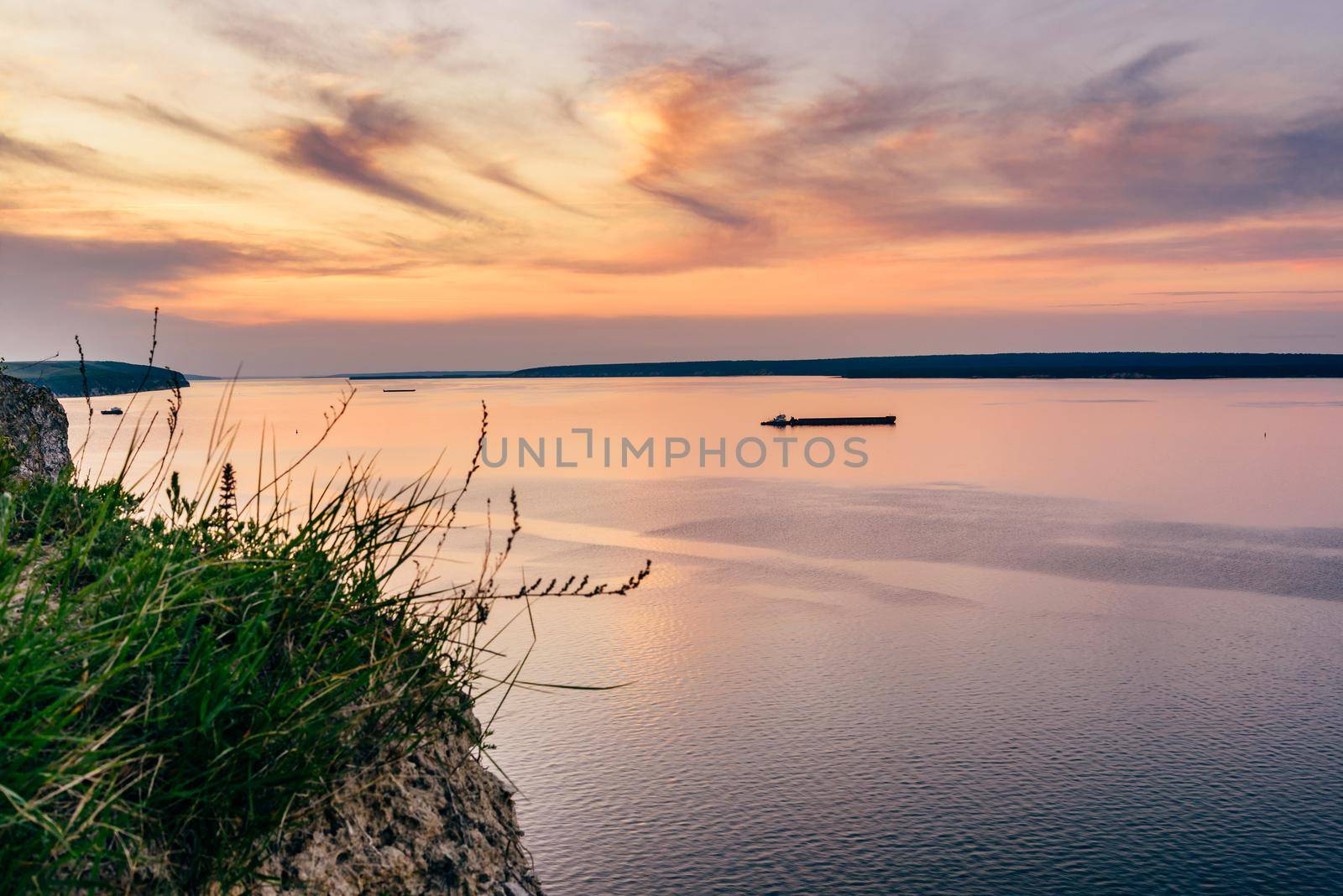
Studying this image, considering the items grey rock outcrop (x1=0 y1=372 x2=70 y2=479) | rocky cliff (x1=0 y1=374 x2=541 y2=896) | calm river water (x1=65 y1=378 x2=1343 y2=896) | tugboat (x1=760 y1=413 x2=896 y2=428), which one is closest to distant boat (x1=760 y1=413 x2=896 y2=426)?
tugboat (x1=760 y1=413 x2=896 y2=428)

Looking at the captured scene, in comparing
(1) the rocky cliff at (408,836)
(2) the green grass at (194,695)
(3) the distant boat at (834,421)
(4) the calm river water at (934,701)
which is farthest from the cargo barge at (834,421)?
(2) the green grass at (194,695)

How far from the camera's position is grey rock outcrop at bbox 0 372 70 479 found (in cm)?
1086

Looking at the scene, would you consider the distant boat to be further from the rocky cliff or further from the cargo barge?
the rocky cliff

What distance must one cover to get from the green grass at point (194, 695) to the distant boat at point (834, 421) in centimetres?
9622

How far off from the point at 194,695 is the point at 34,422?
770 cm

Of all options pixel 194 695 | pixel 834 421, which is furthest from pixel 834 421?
pixel 194 695

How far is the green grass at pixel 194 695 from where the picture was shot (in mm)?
3281

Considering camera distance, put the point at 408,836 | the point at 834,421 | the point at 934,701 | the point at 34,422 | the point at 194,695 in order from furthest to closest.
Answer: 1. the point at 834,421
2. the point at 934,701
3. the point at 34,422
4. the point at 408,836
5. the point at 194,695

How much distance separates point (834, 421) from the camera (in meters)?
105

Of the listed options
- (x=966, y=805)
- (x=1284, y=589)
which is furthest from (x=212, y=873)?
(x=1284, y=589)

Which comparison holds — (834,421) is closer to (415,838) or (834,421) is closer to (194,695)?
(415,838)

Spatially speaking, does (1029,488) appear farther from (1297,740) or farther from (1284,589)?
(1297,740)

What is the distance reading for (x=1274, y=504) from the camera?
45125 millimetres

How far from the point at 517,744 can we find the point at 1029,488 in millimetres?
43517
